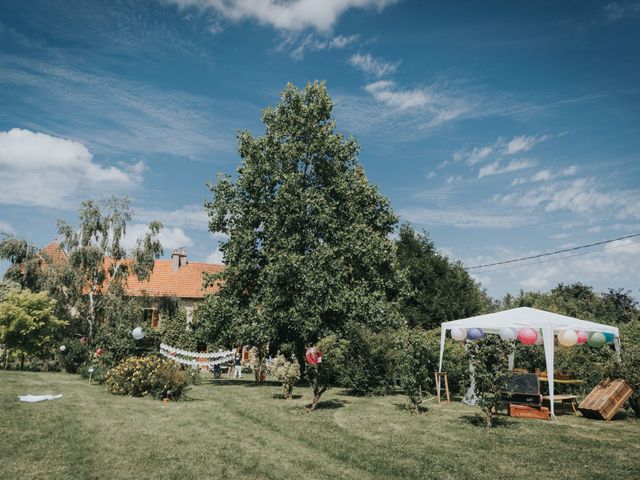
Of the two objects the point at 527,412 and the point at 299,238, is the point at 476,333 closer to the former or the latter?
the point at 527,412

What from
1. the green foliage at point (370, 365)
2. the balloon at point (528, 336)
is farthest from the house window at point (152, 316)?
the balloon at point (528, 336)

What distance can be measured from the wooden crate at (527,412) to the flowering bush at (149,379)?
11.3 m

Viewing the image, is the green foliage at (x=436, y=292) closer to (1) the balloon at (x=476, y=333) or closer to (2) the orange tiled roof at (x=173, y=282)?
(1) the balloon at (x=476, y=333)

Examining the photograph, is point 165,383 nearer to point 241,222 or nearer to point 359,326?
point 359,326

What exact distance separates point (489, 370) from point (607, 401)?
4130 mm

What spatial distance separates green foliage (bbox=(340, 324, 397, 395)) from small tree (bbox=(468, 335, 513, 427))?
254 inches

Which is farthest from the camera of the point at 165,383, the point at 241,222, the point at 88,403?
the point at 241,222

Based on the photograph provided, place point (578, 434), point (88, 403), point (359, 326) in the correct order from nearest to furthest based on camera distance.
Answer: point (578, 434), point (88, 403), point (359, 326)

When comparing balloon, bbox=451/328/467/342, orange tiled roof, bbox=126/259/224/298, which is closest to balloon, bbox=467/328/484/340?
balloon, bbox=451/328/467/342

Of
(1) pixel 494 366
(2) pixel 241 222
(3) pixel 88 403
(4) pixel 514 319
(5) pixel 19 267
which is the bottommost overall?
(3) pixel 88 403

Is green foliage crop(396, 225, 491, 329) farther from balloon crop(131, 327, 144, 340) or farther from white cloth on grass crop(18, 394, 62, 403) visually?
white cloth on grass crop(18, 394, 62, 403)

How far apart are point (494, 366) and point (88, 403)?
12832mm

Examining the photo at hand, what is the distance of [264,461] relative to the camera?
351 inches

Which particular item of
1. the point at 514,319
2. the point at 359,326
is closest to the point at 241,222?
the point at 359,326
